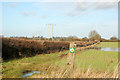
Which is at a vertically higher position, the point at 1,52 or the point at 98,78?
the point at 1,52

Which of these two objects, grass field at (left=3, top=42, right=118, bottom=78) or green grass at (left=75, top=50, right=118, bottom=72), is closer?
grass field at (left=3, top=42, right=118, bottom=78)

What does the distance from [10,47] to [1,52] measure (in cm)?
131

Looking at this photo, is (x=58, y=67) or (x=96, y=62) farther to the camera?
(x=96, y=62)

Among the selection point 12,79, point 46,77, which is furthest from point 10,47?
point 46,77

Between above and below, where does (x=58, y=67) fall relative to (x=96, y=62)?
above

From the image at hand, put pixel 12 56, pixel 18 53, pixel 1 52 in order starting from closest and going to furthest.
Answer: pixel 1 52, pixel 12 56, pixel 18 53

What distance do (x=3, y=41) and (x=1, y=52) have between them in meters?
1.00

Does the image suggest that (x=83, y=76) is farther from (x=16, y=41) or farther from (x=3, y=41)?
(x=16, y=41)

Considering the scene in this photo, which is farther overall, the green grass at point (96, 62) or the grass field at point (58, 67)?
the green grass at point (96, 62)

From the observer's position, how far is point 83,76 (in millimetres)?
4691

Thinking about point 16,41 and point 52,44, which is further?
point 52,44

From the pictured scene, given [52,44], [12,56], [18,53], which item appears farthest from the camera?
[52,44]

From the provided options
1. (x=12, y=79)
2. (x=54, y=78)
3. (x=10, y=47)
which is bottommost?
(x=12, y=79)

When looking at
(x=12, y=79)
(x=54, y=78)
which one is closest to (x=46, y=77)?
(x=54, y=78)
